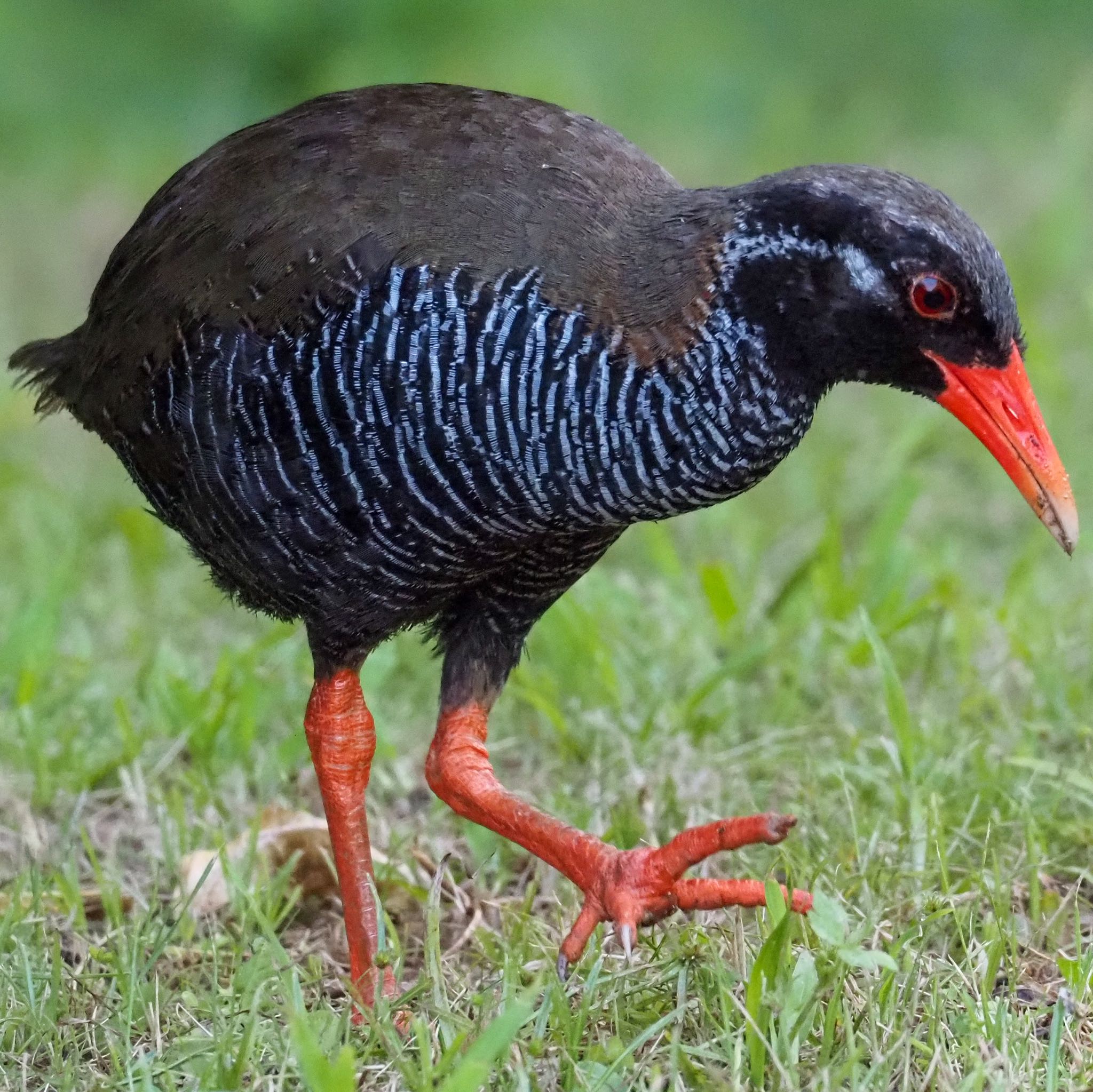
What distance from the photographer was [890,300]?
288cm

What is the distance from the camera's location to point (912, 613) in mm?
4395

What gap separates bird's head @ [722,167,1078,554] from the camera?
9.34 feet

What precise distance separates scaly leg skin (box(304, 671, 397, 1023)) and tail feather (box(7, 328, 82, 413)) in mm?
942

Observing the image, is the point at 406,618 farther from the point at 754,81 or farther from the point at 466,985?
the point at 754,81

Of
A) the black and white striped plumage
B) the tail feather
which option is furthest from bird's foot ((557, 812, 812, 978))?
the tail feather

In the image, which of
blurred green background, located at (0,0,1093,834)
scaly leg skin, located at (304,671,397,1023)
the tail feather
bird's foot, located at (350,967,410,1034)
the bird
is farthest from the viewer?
blurred green background, located at (0,0,1093,834)

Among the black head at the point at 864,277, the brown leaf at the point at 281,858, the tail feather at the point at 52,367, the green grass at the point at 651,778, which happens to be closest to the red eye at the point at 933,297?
the black head at the point at 864,277

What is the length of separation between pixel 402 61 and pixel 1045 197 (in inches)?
143

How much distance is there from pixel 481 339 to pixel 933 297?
79 centimetres

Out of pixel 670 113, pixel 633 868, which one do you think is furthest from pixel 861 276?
pixel 670 113

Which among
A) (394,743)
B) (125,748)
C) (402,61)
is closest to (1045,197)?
(402,61)

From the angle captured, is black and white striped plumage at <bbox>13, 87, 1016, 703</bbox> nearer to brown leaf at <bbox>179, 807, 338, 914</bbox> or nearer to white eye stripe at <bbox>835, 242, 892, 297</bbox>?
white eye stripe at <bbox>835, 242, 892, 297</bbox>

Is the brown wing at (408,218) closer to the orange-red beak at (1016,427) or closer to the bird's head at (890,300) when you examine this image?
the bird's head at (890,300)

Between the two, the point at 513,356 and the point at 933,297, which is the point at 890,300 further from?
the point at 513,356
